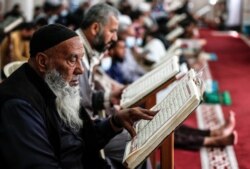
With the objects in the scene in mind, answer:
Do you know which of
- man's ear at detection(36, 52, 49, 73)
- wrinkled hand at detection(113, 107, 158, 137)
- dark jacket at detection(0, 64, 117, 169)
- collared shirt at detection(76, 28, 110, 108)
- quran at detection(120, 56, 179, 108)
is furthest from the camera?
collared shirt at detection(76, 28, 110, 108)

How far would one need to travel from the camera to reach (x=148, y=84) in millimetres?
2436

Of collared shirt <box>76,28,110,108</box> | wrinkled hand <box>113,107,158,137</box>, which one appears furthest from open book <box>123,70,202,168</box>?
collared shirt <box>76,28,110,108</box>

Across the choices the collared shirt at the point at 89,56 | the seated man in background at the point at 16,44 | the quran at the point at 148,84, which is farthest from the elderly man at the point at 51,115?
the seated man in background at the point at 16,44

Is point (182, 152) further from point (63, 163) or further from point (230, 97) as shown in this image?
Result: point (230, 97)

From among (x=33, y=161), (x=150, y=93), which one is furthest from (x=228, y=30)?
(x=33, y=161)

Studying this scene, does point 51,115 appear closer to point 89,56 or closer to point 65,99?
point 65,99

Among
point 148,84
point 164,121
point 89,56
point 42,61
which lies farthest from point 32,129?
point 89,56

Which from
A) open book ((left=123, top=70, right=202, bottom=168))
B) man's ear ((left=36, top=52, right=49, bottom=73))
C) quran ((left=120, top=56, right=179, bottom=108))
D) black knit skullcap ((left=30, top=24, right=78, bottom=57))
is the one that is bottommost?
quran ((left=120, top=56, right=179, bottom=108))

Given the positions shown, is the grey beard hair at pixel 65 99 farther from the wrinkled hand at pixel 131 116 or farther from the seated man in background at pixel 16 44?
the seated man in background at pixel 16 44

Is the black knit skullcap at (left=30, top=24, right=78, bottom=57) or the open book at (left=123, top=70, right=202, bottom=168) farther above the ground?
the black knit skullcap at (left=30, top=24, right=78, bottom=57)

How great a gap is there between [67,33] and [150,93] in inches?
28.0

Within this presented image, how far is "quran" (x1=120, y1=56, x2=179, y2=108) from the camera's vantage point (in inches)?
92.0

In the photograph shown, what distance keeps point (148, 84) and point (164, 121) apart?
824 millimetres

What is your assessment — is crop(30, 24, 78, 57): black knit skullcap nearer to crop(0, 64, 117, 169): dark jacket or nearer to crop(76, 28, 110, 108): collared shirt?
crop(0, 64, 117, 169): dark jacket
